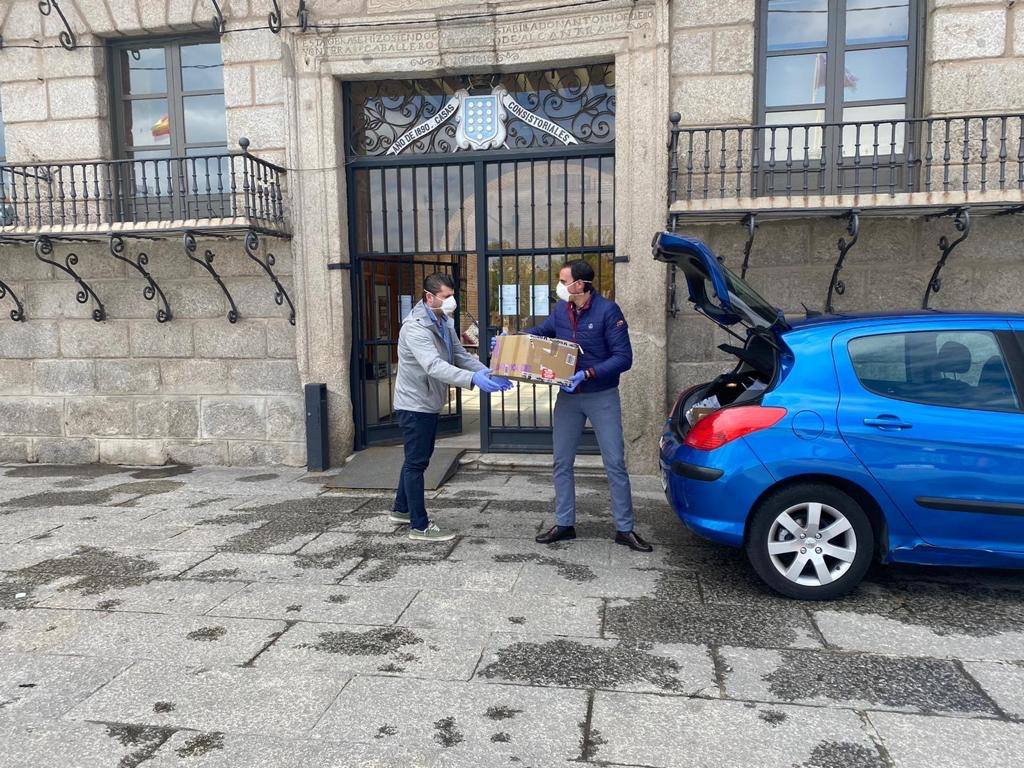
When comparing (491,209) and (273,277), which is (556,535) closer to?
(491,209)

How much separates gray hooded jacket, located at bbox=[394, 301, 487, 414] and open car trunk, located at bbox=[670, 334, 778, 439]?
4.60ft

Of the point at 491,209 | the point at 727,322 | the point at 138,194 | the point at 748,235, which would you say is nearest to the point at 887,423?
the point at 727,322

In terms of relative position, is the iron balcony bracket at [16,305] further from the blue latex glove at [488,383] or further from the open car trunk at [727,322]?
the open car trunk at [727,322]

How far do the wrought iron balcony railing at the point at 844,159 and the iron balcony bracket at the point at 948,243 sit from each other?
205 millimetres

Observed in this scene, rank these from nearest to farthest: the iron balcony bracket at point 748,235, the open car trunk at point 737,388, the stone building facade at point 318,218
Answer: the open car trunk at point 737,388 → the iron balcony bracket at point 748,235 → the stone building facade at point 318,218

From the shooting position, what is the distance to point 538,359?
4.48 m

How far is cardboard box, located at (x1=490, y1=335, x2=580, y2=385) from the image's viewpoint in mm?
4469

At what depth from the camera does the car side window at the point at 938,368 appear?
382cm

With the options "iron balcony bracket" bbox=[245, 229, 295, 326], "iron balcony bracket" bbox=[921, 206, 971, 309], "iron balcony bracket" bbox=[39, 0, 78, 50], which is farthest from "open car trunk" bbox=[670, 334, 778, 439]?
"iron balcony bracket" bbox=[39, 0, 78, 50]

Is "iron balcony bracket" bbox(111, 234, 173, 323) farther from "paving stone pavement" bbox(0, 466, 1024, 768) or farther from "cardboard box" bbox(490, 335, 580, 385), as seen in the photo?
"cardboard box" bbox(490, 335, 580, 385)

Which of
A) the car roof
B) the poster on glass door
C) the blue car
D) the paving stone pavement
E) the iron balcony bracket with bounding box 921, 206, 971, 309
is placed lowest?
the paving stone pavement

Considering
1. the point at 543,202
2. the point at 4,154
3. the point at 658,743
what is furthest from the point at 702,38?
the point at 4,154

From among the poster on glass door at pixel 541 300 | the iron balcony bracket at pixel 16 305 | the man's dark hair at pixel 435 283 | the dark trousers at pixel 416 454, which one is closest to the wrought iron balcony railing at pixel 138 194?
the iron balcony bracket at pixel 16 305

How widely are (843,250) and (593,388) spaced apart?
3.00 m
